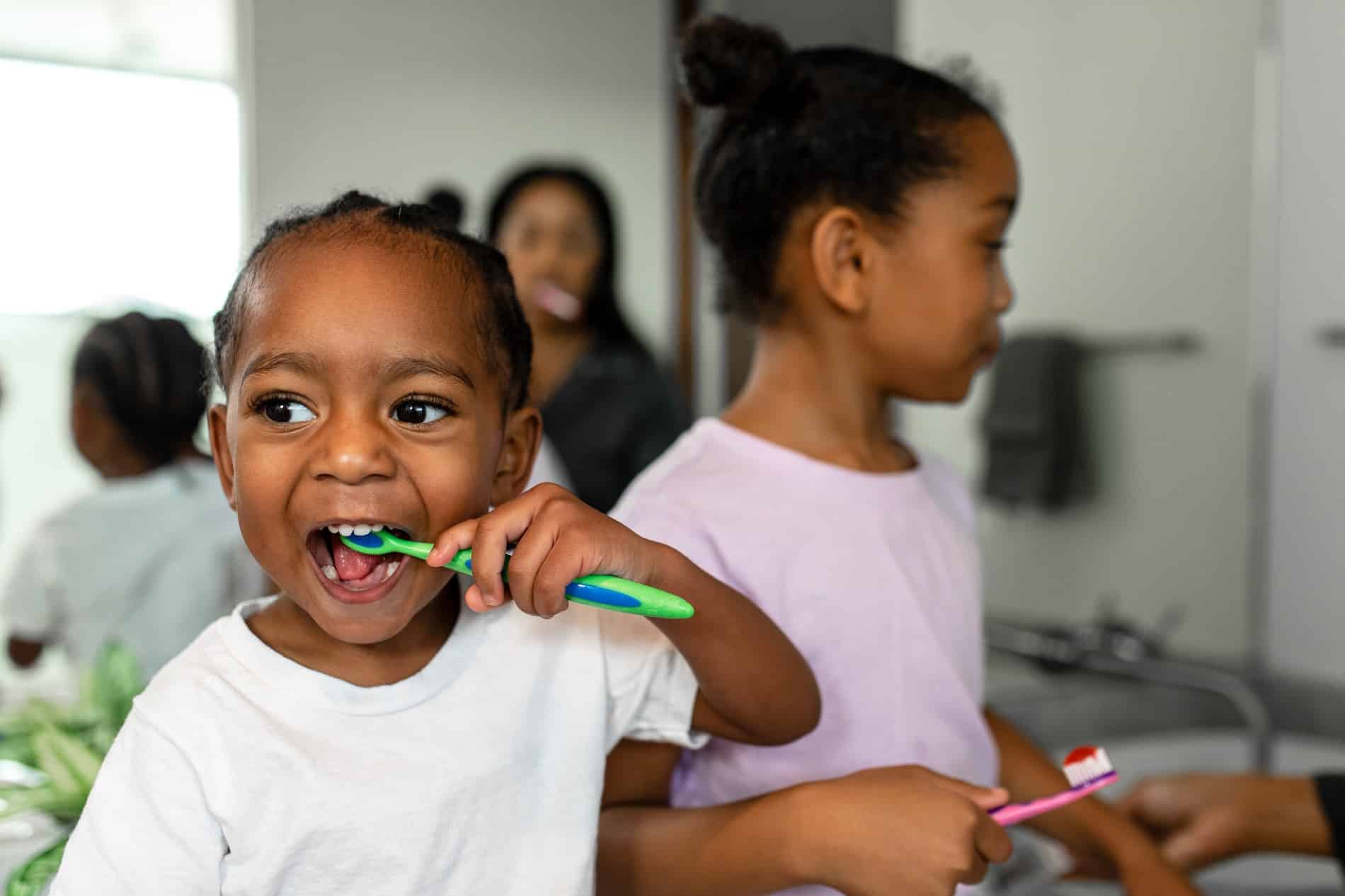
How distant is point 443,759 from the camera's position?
0.51 meters

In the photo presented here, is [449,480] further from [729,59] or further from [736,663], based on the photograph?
[729,59]

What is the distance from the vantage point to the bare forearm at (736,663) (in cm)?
51

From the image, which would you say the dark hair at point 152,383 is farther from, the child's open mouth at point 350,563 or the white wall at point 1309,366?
the white wall at point 1309,366

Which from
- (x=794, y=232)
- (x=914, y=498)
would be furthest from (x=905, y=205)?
(x=914, y=498)

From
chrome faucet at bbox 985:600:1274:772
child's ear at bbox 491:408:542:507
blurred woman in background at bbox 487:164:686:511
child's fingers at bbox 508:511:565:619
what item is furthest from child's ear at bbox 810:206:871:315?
blurred woman in background at bbox 487:164:686:511

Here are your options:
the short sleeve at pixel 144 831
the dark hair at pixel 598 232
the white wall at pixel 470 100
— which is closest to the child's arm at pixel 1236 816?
the short sleeve at pixel 144 831

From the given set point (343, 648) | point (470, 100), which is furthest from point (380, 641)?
point (470, 100)

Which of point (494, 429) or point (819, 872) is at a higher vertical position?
point (494, 429)

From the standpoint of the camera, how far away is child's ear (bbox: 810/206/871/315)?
73 centimetres

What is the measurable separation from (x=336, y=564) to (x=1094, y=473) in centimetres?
142

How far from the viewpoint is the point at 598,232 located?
1.77 metres

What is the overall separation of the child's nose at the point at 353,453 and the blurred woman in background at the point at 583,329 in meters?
1.22

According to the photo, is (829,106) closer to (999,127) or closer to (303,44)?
(999,127)

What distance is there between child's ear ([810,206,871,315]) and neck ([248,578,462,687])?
1.06ft
